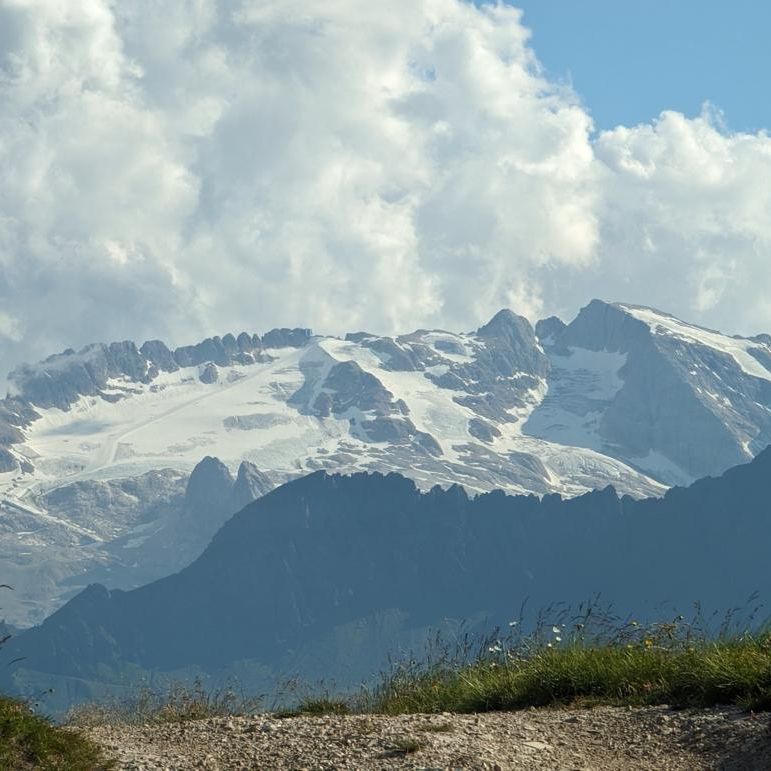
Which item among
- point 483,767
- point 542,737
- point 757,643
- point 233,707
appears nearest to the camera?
point 483,767

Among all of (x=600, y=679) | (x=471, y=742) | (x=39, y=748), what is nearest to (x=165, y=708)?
(x=39, y=748)

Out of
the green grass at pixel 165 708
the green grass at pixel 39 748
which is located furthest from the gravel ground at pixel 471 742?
the green grass at pixel 165 708

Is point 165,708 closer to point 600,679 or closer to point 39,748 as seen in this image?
point 39,748

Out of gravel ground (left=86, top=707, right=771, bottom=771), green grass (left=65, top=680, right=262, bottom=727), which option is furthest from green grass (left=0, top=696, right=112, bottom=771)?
green grass (left=65, top=680, right=262, bottom=727)

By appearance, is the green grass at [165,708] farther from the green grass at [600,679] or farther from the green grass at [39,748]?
the green grass at [39,748]

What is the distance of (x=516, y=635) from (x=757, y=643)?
3907 millimetres

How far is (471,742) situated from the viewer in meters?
13.2

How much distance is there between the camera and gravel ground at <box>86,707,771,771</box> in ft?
41.4

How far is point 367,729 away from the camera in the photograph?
45.4ft

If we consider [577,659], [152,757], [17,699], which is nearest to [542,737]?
[577,659]

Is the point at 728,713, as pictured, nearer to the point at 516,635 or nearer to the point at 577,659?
the point at 577,659

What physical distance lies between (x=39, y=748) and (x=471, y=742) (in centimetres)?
405

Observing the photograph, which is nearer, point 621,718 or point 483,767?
point 483,767

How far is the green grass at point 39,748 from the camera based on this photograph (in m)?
12.2
